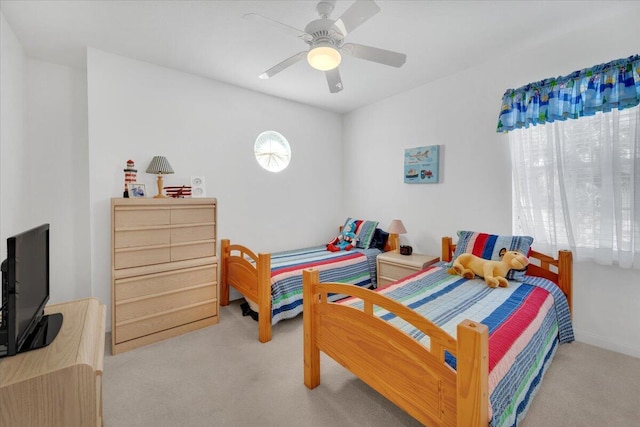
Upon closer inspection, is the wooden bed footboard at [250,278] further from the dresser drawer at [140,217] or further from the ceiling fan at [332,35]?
the ceiling fan at [332,35]

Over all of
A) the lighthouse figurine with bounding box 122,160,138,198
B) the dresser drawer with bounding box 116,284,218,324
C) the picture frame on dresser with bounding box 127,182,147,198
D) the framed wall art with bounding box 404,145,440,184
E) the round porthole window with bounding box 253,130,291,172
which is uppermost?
the round porthole window with bounding box 253,130,291,172

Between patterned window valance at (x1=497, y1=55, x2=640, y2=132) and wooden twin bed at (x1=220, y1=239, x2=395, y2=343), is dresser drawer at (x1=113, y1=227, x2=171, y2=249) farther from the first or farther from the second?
patterned window valance at (x1=497, y1=55, x2=640, y2=132)

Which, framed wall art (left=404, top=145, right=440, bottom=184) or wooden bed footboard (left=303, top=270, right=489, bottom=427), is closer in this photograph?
wooden bed footboard (left=303, top=270, right=489, bottom=427)

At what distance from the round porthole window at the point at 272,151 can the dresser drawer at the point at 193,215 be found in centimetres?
112

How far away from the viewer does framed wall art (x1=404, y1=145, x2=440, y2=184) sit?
3.40m

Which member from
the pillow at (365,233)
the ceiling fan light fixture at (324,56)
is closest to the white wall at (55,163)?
the ceiling fan light fixture at (324,56)

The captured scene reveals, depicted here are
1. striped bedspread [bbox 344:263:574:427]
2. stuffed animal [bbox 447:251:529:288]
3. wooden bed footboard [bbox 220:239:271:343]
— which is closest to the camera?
striped bedspread [bbox 344:263:574:427]

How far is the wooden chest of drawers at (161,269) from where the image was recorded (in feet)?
7.90

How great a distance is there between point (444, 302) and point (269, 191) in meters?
2.58

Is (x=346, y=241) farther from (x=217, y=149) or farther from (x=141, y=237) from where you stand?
(x=141, y=237)

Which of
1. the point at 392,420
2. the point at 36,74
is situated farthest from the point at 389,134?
the point at 36,74

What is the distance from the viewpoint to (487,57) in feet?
9.24

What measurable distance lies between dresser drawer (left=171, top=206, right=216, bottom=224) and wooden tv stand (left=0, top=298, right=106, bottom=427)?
1.65 metres

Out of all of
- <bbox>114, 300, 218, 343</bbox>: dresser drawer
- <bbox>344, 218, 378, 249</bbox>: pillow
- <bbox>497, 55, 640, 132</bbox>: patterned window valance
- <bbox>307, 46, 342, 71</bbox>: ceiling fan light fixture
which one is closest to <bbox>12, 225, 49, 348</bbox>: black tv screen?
<bbox>114, 300, 218, 343</bbox>: dresser drawer
